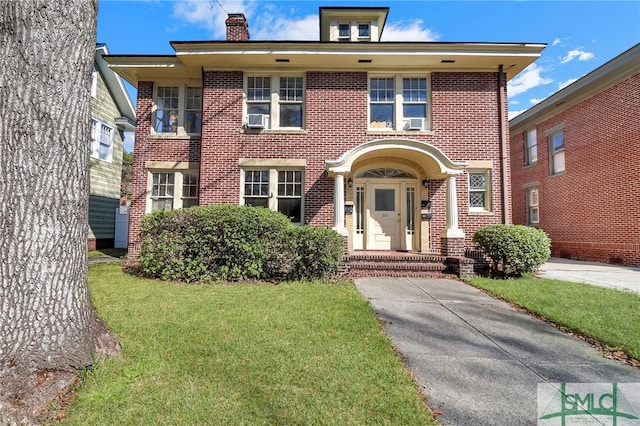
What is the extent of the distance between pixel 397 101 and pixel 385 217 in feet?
11.5

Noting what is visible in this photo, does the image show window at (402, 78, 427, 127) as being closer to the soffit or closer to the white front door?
the soffit

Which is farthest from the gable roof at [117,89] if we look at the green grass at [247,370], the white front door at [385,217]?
the green grass at [247,370]

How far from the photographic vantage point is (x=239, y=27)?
403 inches

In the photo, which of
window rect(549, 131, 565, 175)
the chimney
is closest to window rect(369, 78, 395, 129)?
the chimney

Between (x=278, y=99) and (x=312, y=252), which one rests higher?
(x=278, y=99)

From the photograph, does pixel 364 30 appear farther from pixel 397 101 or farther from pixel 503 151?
pixel 503 151

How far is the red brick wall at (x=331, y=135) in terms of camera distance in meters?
9.12

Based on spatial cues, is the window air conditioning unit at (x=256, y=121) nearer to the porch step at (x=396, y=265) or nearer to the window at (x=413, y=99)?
the window at (x=413, y=99)

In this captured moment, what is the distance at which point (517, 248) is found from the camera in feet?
23.1

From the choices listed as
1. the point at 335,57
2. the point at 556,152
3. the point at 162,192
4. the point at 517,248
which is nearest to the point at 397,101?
the point at 335,57

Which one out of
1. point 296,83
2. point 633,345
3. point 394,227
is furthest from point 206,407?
point 296,83

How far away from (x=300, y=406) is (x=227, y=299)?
3164 mm

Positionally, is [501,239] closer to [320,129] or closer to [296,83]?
[320,129]

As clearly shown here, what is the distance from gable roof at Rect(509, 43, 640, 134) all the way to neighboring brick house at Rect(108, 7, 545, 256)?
12.5 ft
